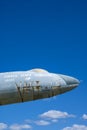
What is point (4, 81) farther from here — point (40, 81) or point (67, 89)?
point (67, 89)

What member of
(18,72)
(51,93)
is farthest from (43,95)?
(18,72)

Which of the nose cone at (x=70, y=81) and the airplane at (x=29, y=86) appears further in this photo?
the nose cone at (x=70, y=81)

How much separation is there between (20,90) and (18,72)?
2898 millimetres

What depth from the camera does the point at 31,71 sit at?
6081cm

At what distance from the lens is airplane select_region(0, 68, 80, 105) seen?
Result: 5803cm

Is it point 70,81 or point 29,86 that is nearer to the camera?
point 29,86

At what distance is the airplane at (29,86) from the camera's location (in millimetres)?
58031

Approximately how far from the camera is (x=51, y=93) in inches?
2331

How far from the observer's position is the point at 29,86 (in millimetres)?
58094

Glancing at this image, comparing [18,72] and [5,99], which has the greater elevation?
[18,72]

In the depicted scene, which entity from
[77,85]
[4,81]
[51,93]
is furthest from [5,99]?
[77,85]

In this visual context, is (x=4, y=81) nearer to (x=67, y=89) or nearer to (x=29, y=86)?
(x=29, y=86)

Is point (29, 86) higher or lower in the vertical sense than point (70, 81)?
lower

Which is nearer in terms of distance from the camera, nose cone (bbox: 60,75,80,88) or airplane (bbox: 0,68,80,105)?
airplane (bbox: 0,68,80,105)
